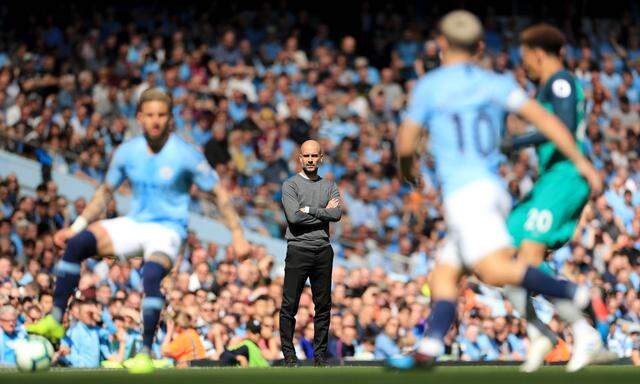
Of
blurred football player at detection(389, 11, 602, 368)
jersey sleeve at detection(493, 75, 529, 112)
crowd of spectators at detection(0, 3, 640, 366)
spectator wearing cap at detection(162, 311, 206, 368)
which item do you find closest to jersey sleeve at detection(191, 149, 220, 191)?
blurred football player at detection(389, 11, 602, 368)

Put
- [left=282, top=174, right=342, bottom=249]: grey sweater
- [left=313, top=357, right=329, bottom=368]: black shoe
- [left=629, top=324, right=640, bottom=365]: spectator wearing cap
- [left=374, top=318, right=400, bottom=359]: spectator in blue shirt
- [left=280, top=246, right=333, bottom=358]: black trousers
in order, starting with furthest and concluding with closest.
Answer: [left=629, top=324, right=640, bottom=365]: spectator wearing cap, [left=374, top=318, right=400, bottom=359]: spectator in blue shirt, [left=282, top=174, right=342, bottom=249]: grey sweater, [left=280, top=246, right=333, bottom=358]: black trousers, [left=313, top=357, right=329, bottom=368]: black shoe

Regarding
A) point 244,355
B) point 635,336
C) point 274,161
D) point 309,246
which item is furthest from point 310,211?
point 274,161

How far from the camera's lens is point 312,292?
11438 mm

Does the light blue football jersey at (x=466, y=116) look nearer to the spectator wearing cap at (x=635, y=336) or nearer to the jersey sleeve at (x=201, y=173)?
the jersey sleeve at (x=201, y=173)

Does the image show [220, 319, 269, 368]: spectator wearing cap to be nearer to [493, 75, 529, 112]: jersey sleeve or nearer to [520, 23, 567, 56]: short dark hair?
[520, 23, 567, 56]: short dark hair

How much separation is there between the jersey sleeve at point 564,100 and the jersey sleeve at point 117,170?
121 inches

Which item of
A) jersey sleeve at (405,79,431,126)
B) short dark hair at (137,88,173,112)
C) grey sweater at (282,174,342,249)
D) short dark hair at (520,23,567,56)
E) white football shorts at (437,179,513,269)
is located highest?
short dark hair at (520,23,567,56)

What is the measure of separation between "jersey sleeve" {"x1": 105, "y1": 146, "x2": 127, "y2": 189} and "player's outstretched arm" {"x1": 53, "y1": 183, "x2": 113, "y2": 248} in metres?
0.05

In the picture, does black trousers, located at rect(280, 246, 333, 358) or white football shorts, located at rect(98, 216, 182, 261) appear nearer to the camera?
white football shorts, located at rect(98, 216, 182, 261)

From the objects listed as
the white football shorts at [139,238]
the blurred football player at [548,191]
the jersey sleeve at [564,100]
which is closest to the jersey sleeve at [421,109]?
the blurred football player at [548,191]

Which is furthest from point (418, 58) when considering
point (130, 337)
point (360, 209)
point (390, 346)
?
point (130, 337)

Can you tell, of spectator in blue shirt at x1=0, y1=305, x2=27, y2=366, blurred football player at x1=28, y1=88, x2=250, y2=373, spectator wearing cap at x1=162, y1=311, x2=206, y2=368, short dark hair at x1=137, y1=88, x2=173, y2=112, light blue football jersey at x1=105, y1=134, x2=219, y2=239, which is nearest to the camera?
blurred football player at x1=28, y1=88, x2=250, y2=373

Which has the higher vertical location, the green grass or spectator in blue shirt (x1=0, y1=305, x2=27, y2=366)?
spectator in blue shirt (x1=0, y1=305, x2=27, y2=366)

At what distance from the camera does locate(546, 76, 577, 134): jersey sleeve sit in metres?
8.52
